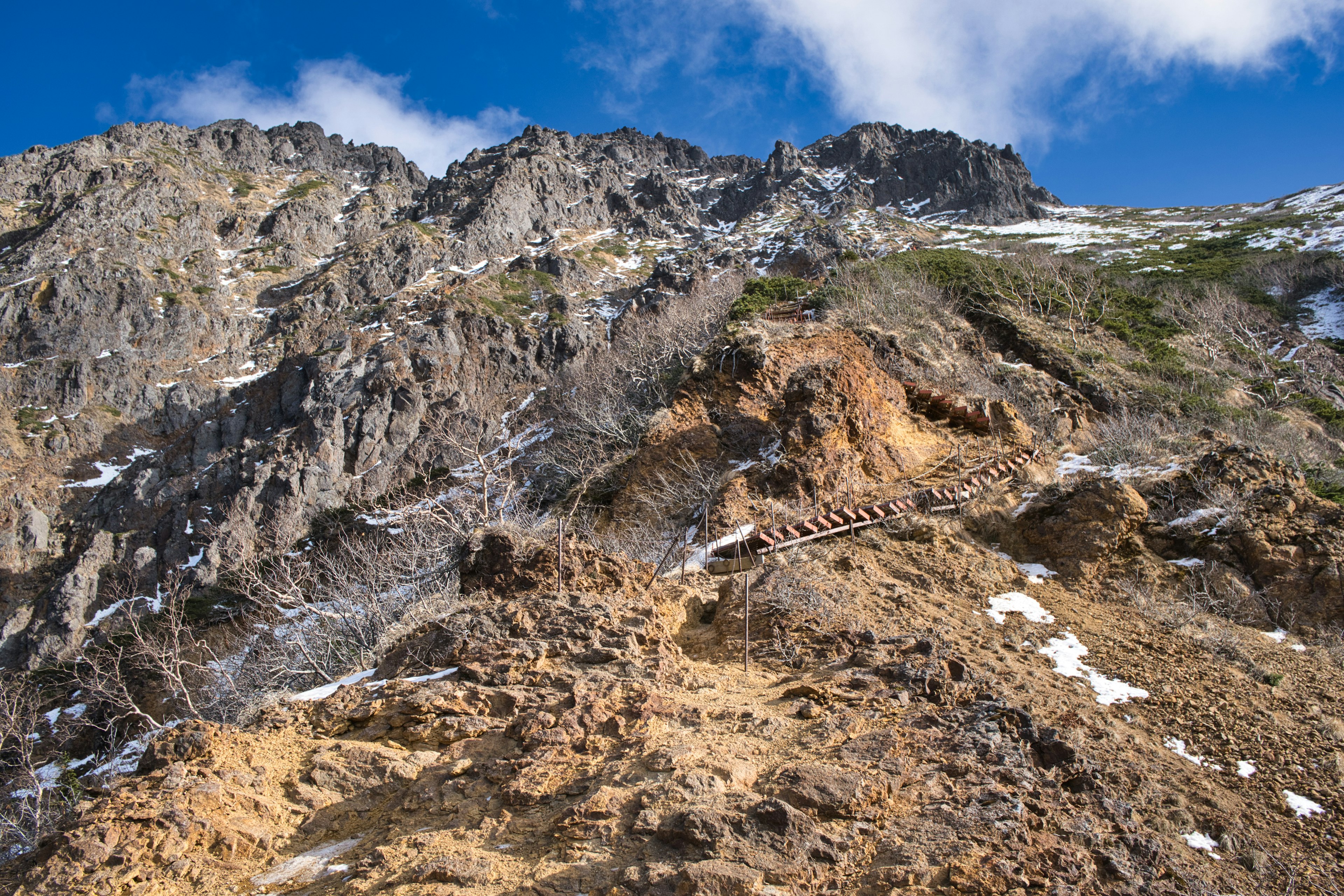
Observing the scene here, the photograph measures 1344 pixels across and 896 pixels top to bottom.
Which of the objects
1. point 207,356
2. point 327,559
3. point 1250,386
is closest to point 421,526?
point 327,559

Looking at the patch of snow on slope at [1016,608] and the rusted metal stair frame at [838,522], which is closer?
the patch of snow on slope at [1016,608]

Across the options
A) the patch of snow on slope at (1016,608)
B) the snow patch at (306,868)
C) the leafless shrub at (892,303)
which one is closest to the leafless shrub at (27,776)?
the snow patch at (306,868)

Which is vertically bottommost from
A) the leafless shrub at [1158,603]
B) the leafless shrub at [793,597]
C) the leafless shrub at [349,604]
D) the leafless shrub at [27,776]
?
the leafless shrub at [27,776]

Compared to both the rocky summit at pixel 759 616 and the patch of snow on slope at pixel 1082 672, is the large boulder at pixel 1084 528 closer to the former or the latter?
the rocky summit at pixel 759 616

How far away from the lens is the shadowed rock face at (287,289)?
40406 mm

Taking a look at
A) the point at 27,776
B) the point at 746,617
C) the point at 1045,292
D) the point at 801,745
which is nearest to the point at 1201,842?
the point at 801,745

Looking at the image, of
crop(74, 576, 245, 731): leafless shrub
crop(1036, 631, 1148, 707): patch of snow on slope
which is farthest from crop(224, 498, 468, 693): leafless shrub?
crop(1036, 631, 1148, 707): patch of snow on slope

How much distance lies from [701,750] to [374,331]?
58094mm

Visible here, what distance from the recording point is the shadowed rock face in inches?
1591

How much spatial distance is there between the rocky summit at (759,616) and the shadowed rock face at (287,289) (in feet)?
2.54

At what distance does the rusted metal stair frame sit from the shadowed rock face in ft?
110

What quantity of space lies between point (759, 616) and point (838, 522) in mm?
3739

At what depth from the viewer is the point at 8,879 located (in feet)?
11.2

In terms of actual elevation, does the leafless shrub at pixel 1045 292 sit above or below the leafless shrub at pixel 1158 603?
above
